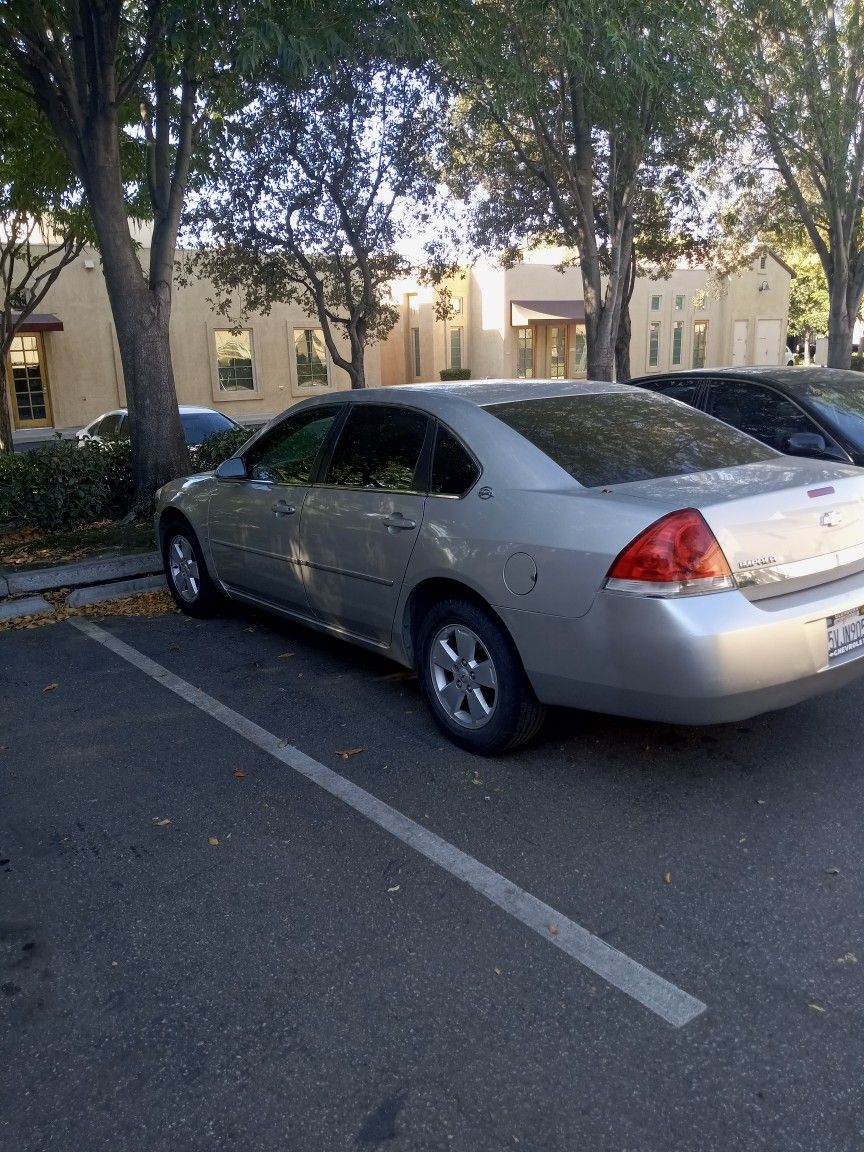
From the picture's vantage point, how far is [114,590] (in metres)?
7.62

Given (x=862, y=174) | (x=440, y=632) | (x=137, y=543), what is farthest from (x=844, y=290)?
(x=440, y=632)

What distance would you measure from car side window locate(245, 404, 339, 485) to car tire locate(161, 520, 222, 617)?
921 millimetres

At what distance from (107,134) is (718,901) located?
27.7 feet

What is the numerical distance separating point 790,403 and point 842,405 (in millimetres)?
335

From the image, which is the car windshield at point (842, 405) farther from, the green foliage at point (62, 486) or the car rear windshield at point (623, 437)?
the green foliage at point (62, 486)

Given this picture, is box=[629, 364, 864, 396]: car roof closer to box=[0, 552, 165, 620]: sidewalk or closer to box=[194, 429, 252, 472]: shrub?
box=[0, 552, 165, 620]: sidewalk

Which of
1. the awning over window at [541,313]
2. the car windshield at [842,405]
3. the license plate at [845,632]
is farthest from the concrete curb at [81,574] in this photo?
the awning over window at [541,313]

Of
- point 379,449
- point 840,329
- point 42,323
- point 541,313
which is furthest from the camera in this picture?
point 541,313

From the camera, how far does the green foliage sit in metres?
9.16

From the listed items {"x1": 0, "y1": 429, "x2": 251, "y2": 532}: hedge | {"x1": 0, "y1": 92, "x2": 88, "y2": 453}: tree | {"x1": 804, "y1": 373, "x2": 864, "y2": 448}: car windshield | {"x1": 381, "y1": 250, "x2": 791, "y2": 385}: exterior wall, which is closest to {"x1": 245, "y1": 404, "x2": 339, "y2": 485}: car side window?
{"x1": 804, "y1": 373, "x2": 864, "y2": 448}: car windshield

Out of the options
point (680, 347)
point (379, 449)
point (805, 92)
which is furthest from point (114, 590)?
point (680, 347)

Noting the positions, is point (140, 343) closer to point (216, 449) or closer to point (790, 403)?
point (216, 449)

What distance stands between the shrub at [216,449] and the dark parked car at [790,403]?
5086mm

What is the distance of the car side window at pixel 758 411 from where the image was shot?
6453 millimetres
